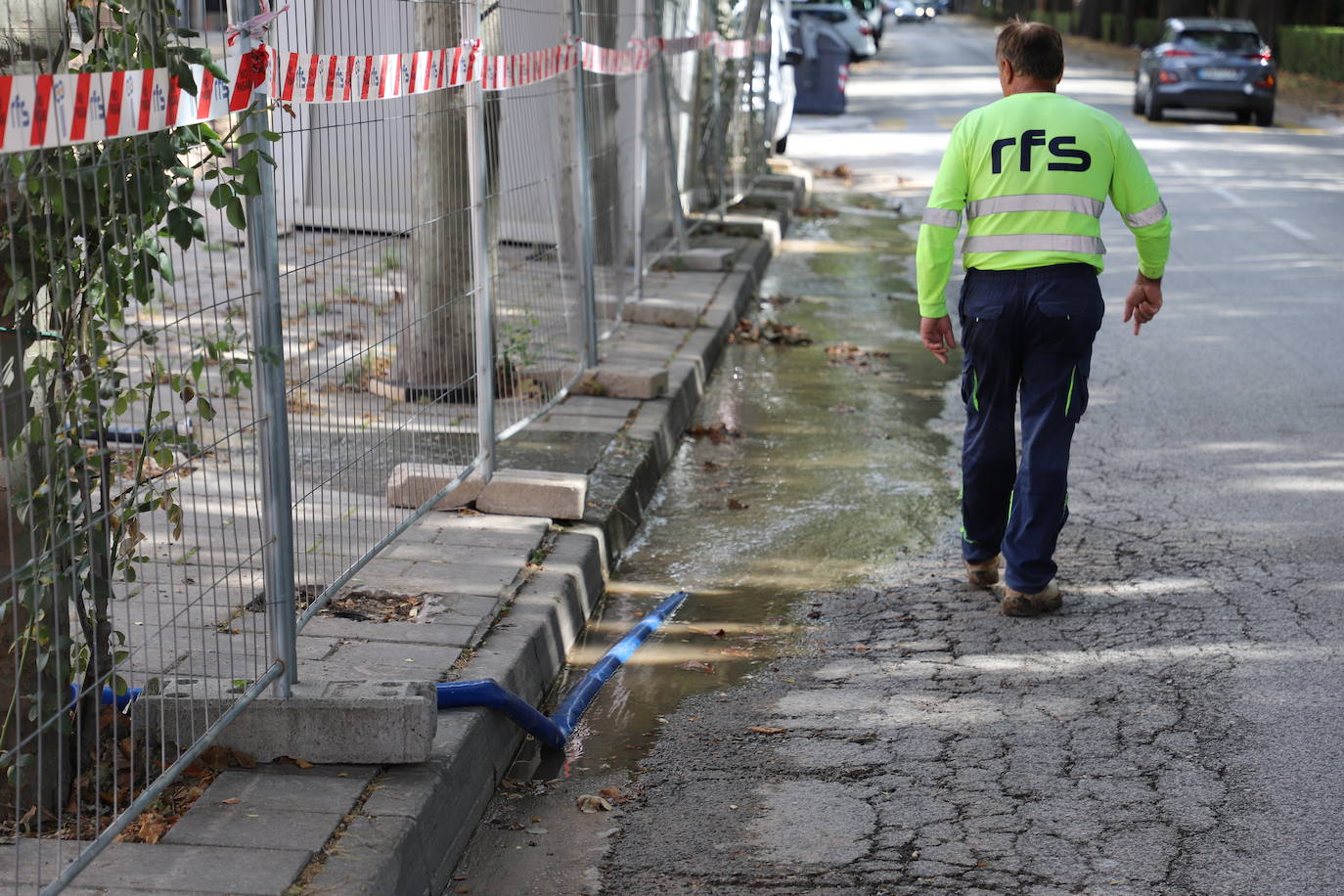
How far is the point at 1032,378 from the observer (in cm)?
543

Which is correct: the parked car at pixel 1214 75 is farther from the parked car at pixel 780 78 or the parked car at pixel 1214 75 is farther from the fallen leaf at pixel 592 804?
the fallen leaf at pixel 592 804

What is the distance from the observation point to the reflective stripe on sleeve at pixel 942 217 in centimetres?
534

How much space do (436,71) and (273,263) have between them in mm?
1713

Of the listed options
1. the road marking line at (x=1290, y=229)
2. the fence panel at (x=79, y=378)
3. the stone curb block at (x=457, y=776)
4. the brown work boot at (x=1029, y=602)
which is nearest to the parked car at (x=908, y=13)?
the road marking line at (x=1290, y=229)

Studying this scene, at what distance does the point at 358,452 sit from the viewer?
489 cm

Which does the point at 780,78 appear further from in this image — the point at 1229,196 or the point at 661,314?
the point at 661,314

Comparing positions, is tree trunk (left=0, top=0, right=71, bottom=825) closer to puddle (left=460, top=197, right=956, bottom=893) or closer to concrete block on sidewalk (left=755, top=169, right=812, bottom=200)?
puddle (left=460, top=197, right=956, bottom=893)

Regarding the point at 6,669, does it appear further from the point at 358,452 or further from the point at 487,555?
the point at 487,555

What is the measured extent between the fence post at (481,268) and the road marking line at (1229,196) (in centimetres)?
1261

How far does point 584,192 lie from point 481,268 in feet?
6.18

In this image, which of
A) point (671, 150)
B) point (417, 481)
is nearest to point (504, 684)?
point (417, 481)

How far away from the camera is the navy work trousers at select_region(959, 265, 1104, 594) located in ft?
17.4

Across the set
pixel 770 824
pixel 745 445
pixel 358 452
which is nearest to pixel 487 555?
pixel 358 452

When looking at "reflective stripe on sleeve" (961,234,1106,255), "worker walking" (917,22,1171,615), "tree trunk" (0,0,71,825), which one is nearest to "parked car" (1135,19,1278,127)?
"worker walking" (917,22,1171,615)
